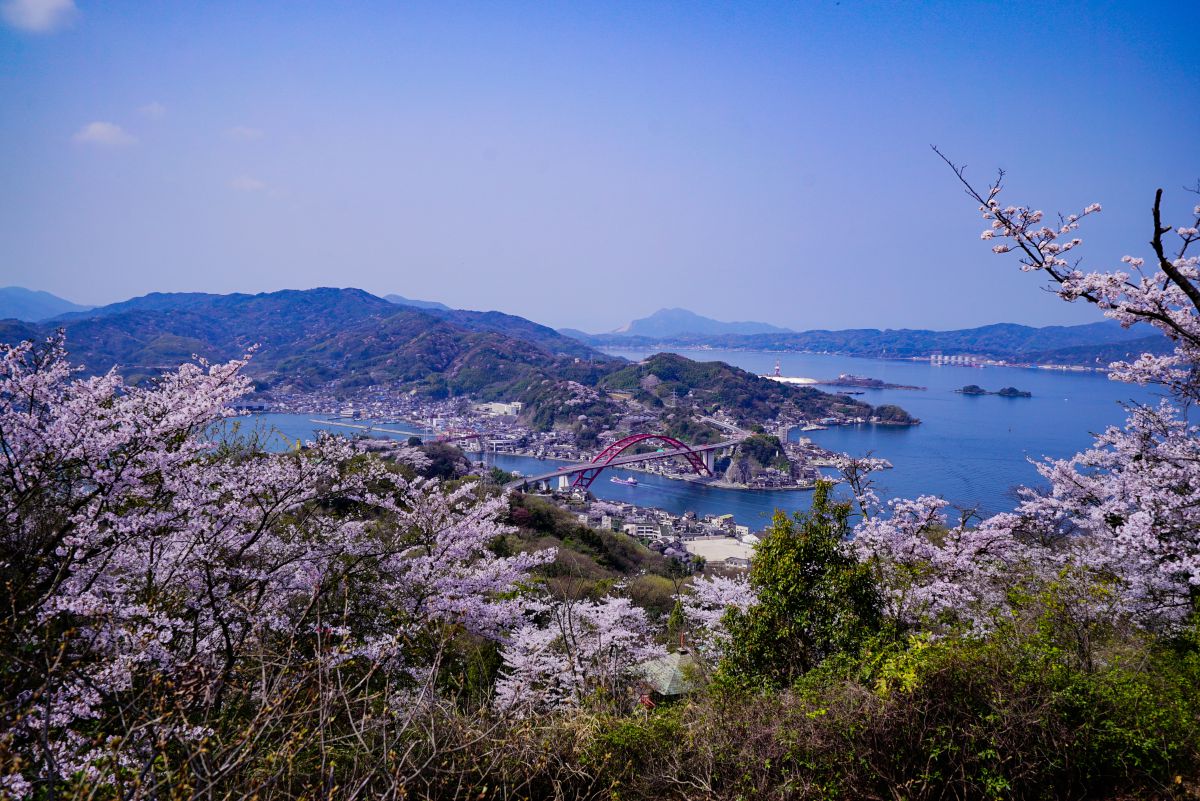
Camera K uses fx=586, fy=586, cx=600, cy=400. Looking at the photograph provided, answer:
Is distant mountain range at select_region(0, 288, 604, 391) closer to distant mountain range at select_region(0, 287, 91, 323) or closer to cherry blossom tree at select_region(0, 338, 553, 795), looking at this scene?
distant mountain range at select_region(0, 287, 91, 323)

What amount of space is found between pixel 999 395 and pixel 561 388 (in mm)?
47269

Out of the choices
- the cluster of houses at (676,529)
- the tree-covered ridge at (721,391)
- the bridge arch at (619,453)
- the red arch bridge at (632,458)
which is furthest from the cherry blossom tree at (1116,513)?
the tree-covered ridge at (721,391)

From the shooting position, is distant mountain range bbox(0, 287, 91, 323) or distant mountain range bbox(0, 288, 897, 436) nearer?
distant mountain range bbox(0, 288, 897, 436)

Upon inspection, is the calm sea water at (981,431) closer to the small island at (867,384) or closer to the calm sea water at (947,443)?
the calm sea water at (947,443)

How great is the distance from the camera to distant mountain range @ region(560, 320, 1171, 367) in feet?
286

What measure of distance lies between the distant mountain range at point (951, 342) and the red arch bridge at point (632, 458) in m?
49.6

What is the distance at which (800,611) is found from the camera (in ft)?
15.7

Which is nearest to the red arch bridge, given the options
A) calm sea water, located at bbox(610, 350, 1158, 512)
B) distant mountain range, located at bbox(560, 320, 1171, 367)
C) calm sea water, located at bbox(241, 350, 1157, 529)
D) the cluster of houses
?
calm sea water, located at bbox(241, 350, 1157, 529)

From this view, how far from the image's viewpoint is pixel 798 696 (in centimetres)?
377

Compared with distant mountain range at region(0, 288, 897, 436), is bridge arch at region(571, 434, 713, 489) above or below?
below

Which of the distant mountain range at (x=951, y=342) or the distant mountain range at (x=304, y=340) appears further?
the distant mountain range at (x=951, y=342)

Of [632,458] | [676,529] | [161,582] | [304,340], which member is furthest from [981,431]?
[304,340]

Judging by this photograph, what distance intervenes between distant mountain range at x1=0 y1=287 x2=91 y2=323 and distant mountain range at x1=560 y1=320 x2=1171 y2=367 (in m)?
102

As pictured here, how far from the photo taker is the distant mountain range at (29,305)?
243 ft
